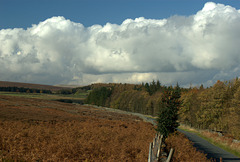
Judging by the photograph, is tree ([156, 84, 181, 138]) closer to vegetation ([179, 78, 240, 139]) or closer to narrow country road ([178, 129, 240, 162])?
narrow country road ([178, 129, 240, 162])

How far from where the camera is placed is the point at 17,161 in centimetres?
1111

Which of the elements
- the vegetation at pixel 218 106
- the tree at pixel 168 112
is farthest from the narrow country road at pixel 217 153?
the vegetation at pixel 218 106

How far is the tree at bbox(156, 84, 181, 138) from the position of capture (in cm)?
2273

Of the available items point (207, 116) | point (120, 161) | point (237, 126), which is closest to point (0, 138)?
point (120, 161)

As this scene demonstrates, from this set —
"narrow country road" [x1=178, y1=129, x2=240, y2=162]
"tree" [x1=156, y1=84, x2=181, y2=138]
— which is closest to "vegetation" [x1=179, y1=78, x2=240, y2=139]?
"narrow country road" [x1=178, y1=129, x2=240, y2=162]

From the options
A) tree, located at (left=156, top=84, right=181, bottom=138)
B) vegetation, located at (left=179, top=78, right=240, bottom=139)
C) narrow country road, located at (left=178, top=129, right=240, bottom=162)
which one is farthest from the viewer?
vegetation, located at (left=179, top=78, right=240, bottom=139)

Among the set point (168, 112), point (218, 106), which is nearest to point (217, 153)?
point (168, 112)

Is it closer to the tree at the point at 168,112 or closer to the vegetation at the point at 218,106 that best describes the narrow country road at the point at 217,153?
the tree at the point at 168,112

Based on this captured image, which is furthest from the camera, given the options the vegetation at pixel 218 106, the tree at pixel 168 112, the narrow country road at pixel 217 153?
the vegetation at pixel 218 106

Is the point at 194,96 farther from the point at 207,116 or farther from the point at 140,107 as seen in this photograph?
the point at 140,107

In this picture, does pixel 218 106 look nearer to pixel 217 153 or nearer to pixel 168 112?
pixel 217 153

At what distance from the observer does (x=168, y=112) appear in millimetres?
22797

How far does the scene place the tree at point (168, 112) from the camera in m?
22.7

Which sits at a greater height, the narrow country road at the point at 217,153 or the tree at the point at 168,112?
the tree at the point at 168,112
